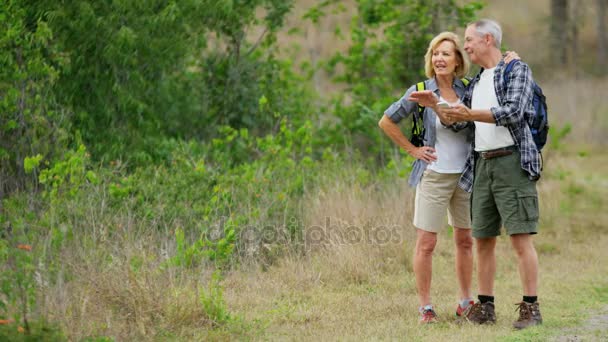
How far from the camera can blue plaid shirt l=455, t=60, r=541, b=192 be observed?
568 cm

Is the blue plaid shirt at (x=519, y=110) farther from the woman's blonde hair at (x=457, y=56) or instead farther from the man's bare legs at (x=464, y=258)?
the man's bare legs at (x=464, y=258)

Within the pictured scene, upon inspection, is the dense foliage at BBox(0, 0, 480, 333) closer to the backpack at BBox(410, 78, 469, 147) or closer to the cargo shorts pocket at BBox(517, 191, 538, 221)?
the backpack at BBox(410, 78, 469, 147)

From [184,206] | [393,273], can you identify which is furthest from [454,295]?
[184,206]

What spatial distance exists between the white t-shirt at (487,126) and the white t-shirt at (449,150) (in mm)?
151

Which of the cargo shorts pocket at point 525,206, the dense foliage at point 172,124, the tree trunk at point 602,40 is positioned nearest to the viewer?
the cargo shorts pocket at point 525,206

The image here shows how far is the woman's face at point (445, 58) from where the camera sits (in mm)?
6031

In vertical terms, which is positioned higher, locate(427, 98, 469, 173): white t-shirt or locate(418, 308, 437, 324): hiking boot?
locate(427, 98, 469, 173): white t-shirt

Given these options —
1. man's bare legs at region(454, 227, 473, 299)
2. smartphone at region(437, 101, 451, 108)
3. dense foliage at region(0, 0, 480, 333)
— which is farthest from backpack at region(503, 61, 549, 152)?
dense foliage at region(0, 0, 480, 333)

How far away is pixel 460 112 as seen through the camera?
18.5 ft

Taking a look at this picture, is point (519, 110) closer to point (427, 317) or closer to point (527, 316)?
point (527, 316)

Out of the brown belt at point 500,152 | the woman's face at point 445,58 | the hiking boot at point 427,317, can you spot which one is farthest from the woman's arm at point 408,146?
the hiking boot at point 427,317

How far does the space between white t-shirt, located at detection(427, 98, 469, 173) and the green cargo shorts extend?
0.14 meters

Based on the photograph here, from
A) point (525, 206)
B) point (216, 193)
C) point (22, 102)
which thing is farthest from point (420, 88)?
point (22, 102)

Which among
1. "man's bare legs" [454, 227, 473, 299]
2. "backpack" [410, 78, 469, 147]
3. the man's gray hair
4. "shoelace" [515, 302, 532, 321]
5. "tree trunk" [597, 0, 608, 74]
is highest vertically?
"tree trunk" [597, 0, 608, 74]
